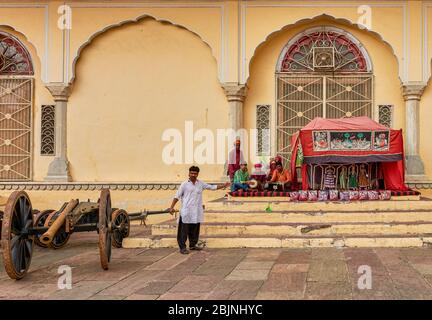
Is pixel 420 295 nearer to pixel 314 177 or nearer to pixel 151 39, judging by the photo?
pixel 314 177

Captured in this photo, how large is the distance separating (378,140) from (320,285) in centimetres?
625

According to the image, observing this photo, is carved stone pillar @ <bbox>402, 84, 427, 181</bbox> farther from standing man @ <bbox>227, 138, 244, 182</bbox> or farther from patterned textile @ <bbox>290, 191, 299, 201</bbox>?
standing man @ <bbox>227, 138, 244, 182</bbox>

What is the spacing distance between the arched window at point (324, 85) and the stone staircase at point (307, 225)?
2.98 metres

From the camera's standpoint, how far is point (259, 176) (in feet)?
39.5

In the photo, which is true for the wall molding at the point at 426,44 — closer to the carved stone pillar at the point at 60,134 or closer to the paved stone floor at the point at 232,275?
the paved stone floor at the point at 232,275

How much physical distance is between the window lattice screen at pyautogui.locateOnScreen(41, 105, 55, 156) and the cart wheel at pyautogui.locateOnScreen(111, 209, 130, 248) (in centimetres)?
456

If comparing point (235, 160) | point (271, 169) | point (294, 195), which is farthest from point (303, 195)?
point (235, 160)

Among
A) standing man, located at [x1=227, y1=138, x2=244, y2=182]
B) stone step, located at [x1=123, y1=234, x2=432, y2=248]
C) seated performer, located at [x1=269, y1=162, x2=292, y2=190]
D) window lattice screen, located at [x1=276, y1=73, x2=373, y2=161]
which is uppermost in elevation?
window lattice screen, located at [x1=276, y1=73, x2=373, y2=161]

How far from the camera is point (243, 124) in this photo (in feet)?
43.7

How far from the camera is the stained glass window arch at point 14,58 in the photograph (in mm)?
13641

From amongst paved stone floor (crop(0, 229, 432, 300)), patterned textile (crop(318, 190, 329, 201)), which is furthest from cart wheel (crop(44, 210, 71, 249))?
patterned textile (crop(318, 190, 329, 201))

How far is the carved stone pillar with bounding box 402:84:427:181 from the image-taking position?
1274 cm

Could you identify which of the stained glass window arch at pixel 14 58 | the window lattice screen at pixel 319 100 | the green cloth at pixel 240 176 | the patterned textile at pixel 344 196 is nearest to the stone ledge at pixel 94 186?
the green cloth at pixel 240 176

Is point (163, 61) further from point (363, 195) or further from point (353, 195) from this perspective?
point (363, 195)
